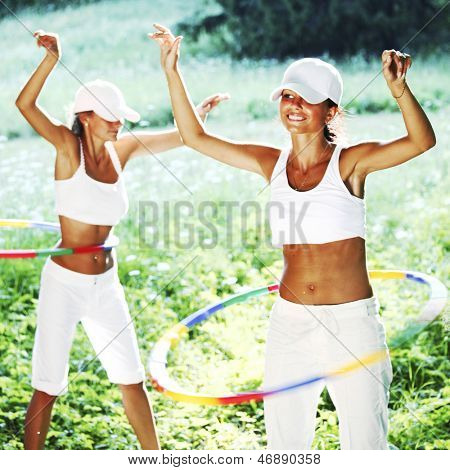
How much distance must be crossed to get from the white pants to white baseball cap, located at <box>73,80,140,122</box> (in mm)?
1034

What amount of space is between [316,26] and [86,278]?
541 cm

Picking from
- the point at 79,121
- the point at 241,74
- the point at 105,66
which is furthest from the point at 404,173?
the point at 79,121

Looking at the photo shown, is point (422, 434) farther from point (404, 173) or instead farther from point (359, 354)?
point (404, 173)

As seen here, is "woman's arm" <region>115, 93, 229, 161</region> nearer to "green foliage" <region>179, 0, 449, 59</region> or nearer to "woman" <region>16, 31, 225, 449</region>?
"woman" <region>16, 31, 225, 449</region>

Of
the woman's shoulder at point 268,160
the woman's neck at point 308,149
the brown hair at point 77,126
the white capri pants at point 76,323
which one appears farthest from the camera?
the brown hair at point 77,126

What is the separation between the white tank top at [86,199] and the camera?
3557 mm

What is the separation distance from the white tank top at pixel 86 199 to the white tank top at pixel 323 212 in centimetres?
78

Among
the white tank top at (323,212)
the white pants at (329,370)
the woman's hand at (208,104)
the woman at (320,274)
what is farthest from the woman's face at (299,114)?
the woman's hand at (208,104)

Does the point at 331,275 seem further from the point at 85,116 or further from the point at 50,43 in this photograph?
the point at 50,43

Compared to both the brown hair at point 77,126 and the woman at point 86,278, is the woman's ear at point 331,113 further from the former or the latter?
the brown hair at point 77,126

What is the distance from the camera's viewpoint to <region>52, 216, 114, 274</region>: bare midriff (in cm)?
358

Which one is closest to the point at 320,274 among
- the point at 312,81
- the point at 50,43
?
the point at 312,81

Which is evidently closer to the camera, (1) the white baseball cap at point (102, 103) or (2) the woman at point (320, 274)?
(2) the woman at point (320, 274)

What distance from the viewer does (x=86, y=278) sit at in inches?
140
